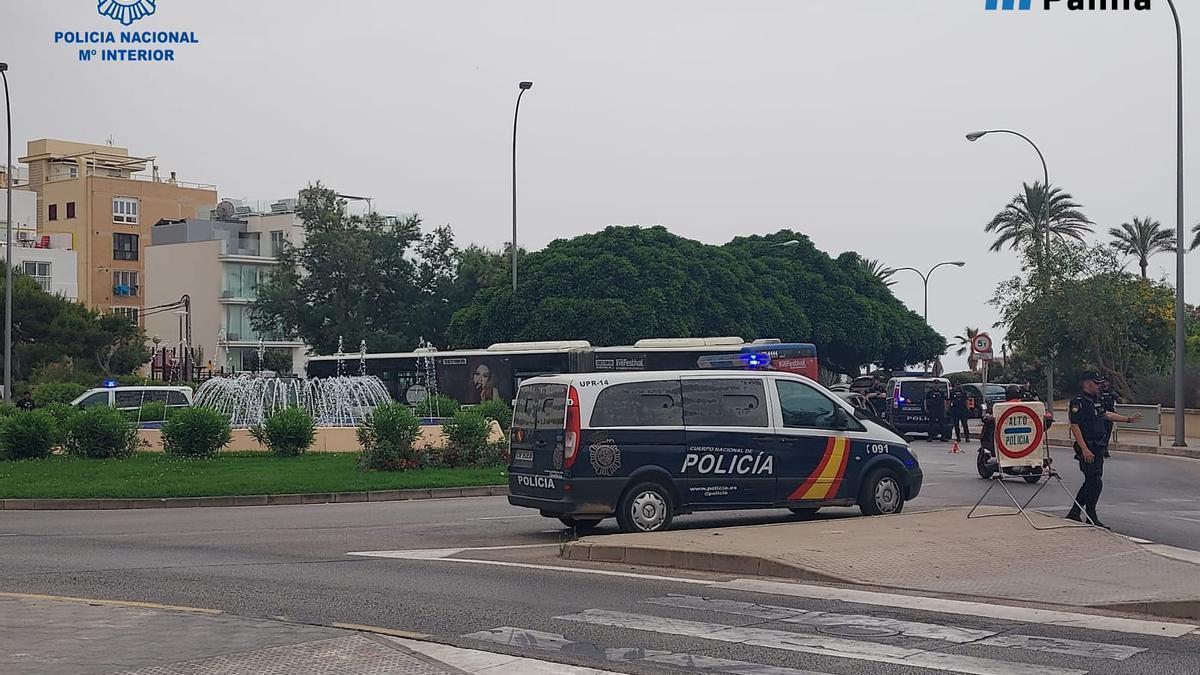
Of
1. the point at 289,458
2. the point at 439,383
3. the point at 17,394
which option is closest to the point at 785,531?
the point at 289,458

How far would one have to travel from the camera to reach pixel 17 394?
5047cm

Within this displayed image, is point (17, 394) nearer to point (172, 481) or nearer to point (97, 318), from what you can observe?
point (97, 318)

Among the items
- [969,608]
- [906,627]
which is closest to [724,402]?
[969,608]

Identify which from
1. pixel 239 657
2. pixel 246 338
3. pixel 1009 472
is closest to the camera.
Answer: pixel 239 657

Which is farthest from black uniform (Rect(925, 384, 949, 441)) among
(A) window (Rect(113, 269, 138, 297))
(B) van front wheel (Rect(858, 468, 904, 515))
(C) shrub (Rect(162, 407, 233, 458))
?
(A) window (Rect(113, 269, 138, 297))

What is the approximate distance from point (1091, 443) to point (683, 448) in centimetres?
Answer: 482

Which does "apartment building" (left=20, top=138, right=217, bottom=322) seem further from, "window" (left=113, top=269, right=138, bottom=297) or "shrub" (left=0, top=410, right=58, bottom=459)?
"shrub" (left=0, top=410, right=58, bottom=459)

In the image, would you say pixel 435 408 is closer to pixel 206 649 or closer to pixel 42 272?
pixel 206 649

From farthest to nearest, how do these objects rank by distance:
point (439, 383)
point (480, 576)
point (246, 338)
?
point (246, 338)
point (439, 383)
point (480, 576)

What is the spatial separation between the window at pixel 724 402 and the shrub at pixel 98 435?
16092 mm

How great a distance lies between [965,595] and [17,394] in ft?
154

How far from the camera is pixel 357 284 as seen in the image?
229 feet

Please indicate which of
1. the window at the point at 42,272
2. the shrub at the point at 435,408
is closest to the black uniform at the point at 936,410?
the shrub at the point at 435,408

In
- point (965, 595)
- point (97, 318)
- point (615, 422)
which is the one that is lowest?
point (965, 595)
